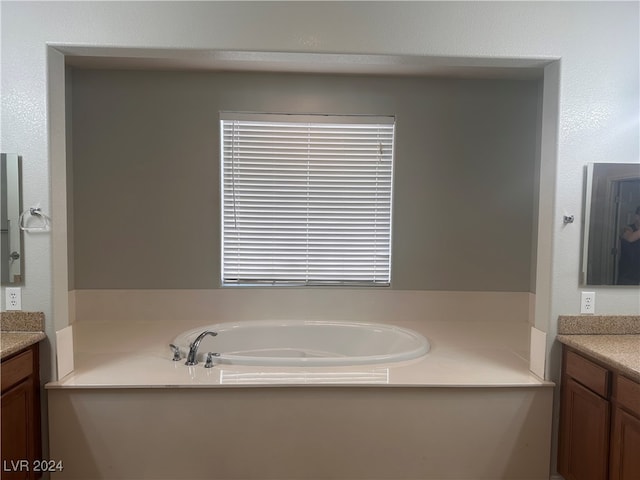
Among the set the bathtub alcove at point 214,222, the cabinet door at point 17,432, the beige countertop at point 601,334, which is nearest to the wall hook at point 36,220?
the cabinet door at point 17,432

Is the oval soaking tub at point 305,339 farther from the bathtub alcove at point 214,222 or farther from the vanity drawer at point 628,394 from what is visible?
the vanity drawer at point 628,394

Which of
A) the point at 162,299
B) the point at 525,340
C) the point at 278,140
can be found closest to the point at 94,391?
the point at 162,299

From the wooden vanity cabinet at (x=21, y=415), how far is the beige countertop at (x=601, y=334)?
251 cm

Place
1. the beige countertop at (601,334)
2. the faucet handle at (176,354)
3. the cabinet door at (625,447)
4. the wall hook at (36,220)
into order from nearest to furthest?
the cabinet door at (625,447)
the beige countertop at (601,334)
the wall hook at (36,220)
the faucet handle at (176,354)

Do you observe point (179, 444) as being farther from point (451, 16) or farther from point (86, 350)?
point (451, 16)

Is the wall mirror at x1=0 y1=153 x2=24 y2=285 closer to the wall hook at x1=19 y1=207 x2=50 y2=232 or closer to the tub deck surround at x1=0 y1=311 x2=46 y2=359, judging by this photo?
the wall hook at x1=19 y1=207 x2=50 y2=232

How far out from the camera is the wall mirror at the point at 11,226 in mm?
2055

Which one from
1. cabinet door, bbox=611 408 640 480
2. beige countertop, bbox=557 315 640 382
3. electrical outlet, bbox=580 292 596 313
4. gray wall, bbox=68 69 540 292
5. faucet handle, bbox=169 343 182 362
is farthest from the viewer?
gray wall, bbox=68 69 540 292

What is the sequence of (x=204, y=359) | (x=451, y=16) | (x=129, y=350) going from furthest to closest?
(x=129, y=350) → (x=204, y=359) → (x=451, y=16)

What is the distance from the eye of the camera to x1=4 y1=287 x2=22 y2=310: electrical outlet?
6.87ft

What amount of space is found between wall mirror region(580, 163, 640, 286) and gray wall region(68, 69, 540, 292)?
49.6 inches

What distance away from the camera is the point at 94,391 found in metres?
2.12

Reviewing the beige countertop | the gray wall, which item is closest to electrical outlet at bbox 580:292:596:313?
the beige countertop

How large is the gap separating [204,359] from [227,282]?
1.01 metres
